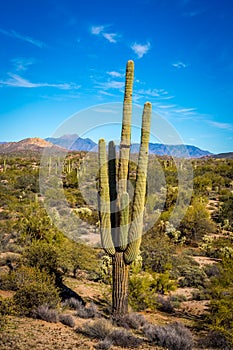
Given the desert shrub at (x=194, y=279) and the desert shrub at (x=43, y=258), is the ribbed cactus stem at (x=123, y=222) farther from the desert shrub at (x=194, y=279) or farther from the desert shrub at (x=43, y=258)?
the desert shrub at (x=194, y=279)

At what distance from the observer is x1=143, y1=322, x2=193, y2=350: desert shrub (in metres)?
7.11

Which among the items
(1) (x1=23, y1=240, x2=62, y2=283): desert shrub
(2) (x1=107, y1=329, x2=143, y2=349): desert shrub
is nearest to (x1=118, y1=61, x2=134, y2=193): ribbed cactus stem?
(2) (x1=107, y1=329, x2=143, y2=349): desert shrub

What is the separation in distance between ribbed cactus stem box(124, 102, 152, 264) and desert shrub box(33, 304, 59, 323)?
216 cm

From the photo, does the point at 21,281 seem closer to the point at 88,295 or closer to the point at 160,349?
the point at 88,295

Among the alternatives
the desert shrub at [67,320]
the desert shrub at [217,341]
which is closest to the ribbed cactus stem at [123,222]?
the desert shrub at [67,320]

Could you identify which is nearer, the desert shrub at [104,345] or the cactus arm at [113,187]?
the desert shrub at [104,345]

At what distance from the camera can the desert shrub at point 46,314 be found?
8.16m

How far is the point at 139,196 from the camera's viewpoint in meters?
8.52

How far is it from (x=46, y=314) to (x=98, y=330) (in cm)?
148

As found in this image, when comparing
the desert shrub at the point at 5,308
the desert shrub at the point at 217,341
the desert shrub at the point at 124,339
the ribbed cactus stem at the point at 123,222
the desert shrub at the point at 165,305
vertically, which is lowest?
the desert shrub at the point at 165,305

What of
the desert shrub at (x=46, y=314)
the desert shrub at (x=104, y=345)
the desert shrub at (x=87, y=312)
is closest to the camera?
the desert shrub at (x=104, y=345)

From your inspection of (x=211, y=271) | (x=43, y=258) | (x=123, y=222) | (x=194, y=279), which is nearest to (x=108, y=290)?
(x=43, y=258)

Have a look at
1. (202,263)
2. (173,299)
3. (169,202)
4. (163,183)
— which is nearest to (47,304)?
(173,299)

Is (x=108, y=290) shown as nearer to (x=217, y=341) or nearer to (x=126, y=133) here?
(x=217, y=341)
